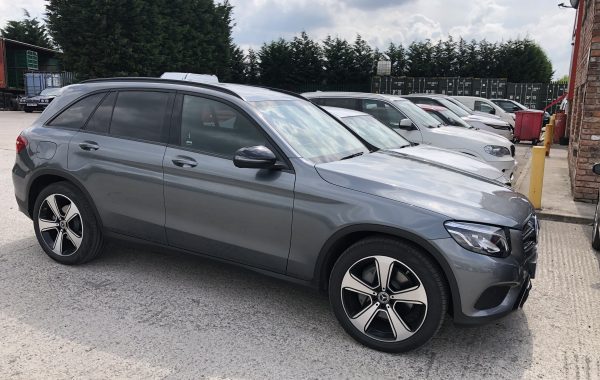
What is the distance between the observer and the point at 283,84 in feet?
127

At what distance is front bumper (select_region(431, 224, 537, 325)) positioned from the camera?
3.00 meters

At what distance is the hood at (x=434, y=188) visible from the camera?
3.16 meters

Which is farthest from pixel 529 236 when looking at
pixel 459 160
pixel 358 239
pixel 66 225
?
pixel 66 225

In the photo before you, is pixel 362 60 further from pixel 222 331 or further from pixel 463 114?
pixel 222 331

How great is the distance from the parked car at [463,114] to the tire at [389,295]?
9.74 meters

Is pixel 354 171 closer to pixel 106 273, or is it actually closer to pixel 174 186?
pixel 174 186

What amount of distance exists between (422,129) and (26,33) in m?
49.6

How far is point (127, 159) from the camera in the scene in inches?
165

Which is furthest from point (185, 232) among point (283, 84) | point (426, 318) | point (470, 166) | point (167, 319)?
point (283, 84)

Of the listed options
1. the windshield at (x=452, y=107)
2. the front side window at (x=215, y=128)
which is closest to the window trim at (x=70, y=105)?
the front side window at (x=215, y=128)

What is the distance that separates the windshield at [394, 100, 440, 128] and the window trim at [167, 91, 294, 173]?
5235mm

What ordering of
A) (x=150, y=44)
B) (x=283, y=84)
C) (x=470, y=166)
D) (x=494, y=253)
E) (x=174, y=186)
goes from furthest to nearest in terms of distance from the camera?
(x=283, y=84) → (x=150, y=44) → (x=470, y=166) → (x=174, y=186) → (x=494, y=253)

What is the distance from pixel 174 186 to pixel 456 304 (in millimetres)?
2192

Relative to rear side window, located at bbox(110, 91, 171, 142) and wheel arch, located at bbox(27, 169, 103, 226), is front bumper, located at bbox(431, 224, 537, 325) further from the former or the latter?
wheel arch, located at bbox(27, 169, 103, 226)
